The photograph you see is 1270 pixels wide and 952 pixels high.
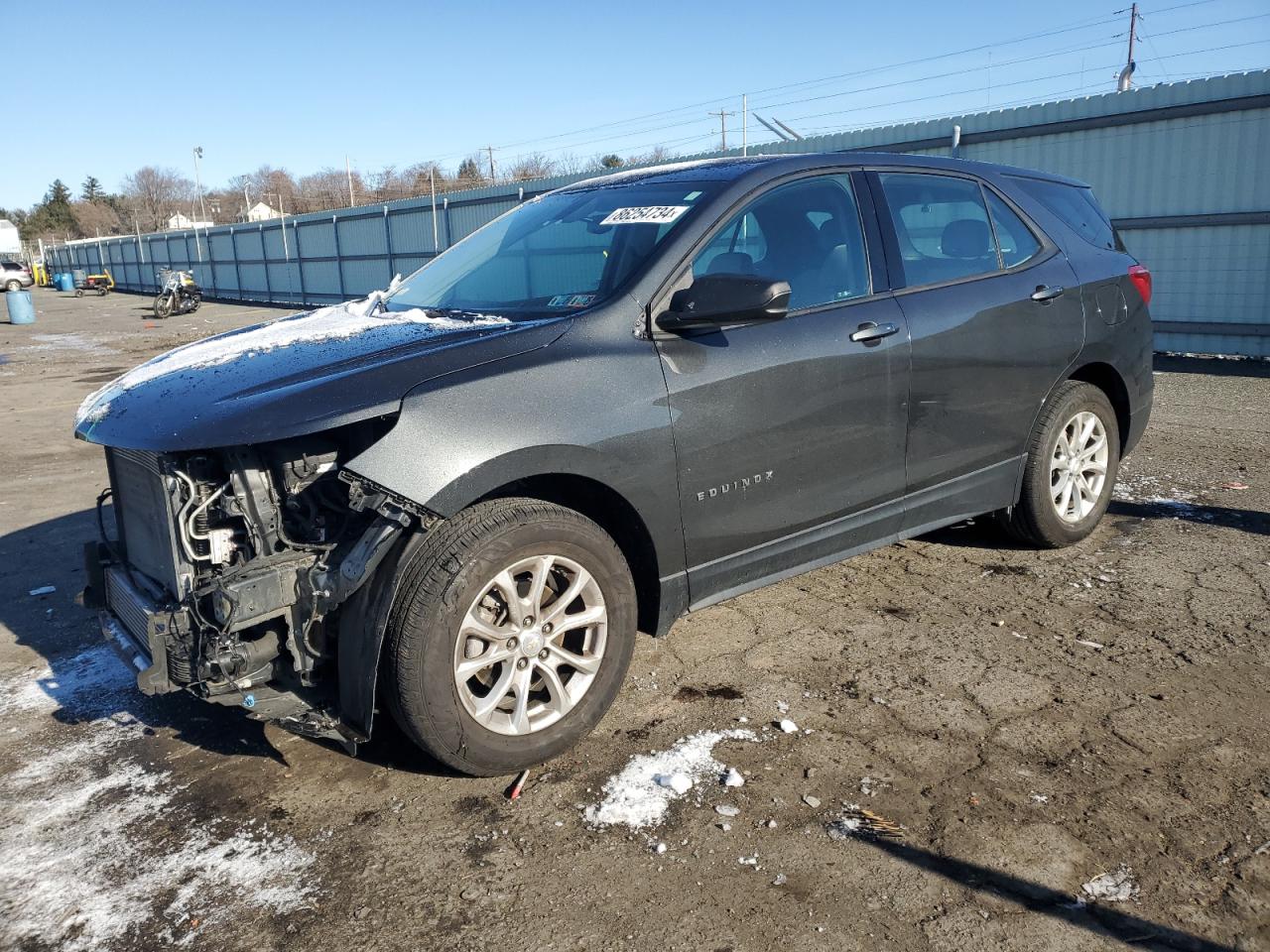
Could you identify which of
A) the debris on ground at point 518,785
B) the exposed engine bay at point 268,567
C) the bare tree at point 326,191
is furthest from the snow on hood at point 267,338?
the bare tree at point 326,191

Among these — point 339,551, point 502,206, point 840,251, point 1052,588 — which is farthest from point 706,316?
point 502,206

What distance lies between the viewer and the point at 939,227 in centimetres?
441

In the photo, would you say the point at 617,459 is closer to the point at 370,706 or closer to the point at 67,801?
the point at 370,706

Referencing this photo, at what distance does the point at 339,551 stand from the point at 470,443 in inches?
19.8

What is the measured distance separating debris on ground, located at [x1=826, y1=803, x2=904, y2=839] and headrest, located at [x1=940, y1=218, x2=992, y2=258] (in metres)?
2.58

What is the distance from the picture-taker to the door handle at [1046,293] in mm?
4504

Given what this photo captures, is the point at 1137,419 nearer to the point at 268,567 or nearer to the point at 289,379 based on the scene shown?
the point at 289,379

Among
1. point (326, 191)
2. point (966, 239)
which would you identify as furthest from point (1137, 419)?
point (326, 191)

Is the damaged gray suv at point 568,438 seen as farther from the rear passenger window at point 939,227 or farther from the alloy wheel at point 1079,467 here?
the alloy wheel at point 1079,467

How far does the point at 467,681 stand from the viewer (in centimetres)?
301

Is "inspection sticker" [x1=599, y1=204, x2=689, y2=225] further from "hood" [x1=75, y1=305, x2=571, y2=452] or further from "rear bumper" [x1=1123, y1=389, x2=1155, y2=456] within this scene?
"rear bumper" [x1=1123, y1=389, x2=1155, y2=456]

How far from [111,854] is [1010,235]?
4.38 meters

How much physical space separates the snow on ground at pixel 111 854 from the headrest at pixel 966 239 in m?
3.54

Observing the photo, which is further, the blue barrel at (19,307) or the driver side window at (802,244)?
the blue barrel at (19,307)
